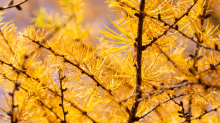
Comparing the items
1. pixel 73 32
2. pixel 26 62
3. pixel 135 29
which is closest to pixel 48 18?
pixel 73 32

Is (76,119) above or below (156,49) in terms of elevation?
below

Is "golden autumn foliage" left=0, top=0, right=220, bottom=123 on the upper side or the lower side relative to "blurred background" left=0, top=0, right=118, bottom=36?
lower

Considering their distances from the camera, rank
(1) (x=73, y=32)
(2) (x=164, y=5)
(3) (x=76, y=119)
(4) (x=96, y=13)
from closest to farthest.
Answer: (2) (x=164, y=5), (3) (x=76, y=119), (1) (x=73, y=32), (4) (x=96, y=13)

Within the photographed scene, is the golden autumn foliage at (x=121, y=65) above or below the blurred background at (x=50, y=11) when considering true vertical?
below

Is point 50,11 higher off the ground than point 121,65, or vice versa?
point 50,11

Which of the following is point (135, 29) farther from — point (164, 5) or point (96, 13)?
point (96, 13)

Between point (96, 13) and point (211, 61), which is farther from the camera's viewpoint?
point (96, 13)

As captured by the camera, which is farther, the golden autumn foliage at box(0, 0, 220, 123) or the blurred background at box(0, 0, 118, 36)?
the blurred background at box(0, 0, 118, 36)

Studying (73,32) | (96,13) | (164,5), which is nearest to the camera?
(164,5)

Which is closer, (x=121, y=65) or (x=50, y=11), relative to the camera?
(x=121, y=65)

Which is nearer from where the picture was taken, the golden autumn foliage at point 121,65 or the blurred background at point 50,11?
the golden autumn foliage at point 121,65

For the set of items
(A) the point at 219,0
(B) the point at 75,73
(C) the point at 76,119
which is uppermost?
(A) the point at 219,0
